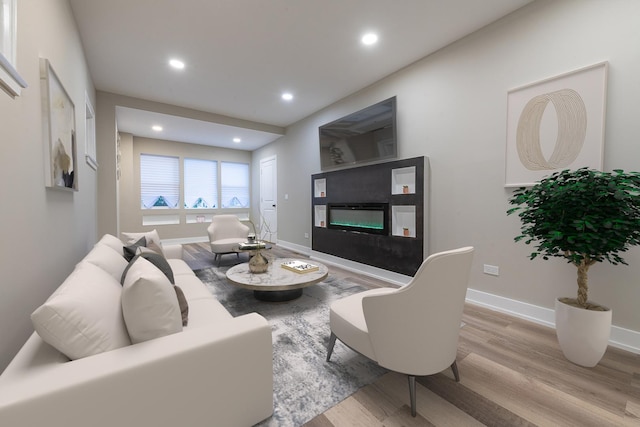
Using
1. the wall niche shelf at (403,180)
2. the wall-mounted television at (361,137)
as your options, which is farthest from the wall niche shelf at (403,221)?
the wall-mounted television at (361,137)

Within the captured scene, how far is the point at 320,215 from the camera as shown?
195 inches

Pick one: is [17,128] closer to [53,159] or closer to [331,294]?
[53,159]

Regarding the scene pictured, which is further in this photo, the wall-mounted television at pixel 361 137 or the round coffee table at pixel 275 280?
the wall-mounted television at pixel 361 137

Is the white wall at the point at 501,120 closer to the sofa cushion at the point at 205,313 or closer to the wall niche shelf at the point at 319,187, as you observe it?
the wall niche shelf at the point at 319,187

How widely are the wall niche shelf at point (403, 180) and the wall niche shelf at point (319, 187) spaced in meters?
1.52

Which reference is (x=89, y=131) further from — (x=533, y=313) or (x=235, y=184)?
(x=533, y=313)

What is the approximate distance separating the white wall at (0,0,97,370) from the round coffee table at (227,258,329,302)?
135cm

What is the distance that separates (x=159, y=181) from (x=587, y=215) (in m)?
7.70

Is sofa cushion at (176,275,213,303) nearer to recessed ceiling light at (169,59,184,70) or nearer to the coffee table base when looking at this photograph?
the coffee table base

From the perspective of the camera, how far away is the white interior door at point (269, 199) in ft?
21.7

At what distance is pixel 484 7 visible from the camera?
241 cm

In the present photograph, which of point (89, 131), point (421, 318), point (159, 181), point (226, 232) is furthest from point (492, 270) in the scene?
point (159, 181)

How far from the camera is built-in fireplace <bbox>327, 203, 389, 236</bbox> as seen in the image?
12.1ft

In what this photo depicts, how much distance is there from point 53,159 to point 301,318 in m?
2.17
